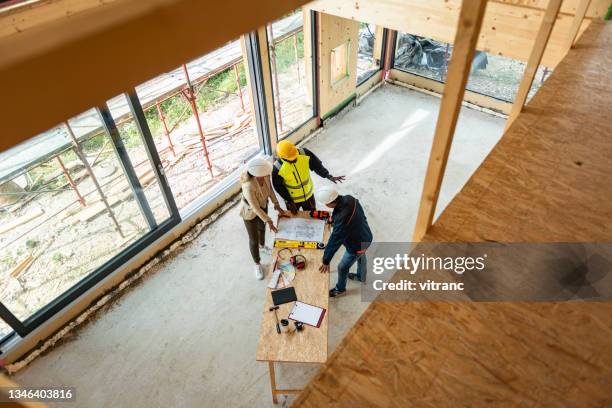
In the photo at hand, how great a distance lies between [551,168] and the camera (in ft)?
7.30

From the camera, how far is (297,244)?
4.30m

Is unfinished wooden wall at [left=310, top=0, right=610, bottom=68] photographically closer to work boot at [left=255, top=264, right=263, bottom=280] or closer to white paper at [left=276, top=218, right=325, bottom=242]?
white paper at [left=276, top=218, right=325, bottom=242]

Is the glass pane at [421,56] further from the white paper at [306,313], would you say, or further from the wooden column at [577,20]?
the white paper at [306,313]

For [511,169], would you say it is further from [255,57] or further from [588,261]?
[255,57]

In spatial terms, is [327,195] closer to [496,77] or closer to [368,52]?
[368,52]

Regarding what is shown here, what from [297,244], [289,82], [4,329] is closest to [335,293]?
[297,244]

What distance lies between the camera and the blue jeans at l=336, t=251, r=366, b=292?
14.0 ft

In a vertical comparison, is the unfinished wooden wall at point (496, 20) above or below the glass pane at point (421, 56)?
above

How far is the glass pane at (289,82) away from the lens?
6.68 metres

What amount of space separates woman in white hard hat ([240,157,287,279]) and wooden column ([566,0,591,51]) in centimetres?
288

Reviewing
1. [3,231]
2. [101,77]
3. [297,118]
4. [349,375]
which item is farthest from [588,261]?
[3,231]

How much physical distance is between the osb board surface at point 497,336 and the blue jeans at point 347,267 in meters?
2.24

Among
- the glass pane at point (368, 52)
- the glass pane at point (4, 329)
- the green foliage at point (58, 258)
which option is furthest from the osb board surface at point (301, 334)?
the glass pane at point (368, 52)

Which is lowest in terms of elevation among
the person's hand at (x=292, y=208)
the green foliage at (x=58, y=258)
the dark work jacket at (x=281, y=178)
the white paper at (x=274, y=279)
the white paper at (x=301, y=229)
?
the green foliage at (x=58, y=258)
